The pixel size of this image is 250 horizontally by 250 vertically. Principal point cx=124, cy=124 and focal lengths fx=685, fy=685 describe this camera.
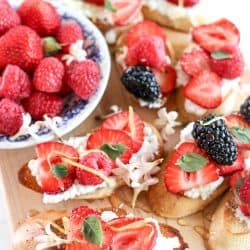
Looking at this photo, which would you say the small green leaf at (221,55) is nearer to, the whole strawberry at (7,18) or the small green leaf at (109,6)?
the small green leaf at (109,6)

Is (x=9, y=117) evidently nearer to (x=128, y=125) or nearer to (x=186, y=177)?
(x=128, y=125)

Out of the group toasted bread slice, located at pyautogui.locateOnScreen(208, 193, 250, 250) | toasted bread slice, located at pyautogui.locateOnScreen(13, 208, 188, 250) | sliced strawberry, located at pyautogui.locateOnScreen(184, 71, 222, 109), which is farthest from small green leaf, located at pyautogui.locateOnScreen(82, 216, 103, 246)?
sliced strawberry, located at pyautogui.locateOnScreen(184, 71, 222, 109)

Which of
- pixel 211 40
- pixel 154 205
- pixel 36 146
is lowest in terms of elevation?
pixel 154 205

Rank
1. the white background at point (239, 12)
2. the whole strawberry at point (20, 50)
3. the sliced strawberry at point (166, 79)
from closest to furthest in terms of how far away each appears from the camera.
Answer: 1. the whole strawberry at point (20, 50)
2. the sliced strawberry at point (166, 79)
3. the white background at point (239, 12)

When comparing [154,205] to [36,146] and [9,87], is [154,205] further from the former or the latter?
[9,87]

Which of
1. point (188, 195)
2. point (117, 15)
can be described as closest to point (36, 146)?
point (188, 195)

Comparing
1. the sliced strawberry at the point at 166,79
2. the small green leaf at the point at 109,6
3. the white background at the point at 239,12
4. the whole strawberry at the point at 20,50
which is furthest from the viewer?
the white background at the point at 239,12

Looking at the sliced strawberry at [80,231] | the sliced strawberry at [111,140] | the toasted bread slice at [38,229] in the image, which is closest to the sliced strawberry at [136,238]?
the sliced strawberry at [80,231]
